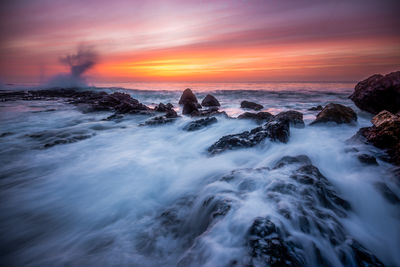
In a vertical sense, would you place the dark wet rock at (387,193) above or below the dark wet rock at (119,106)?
below

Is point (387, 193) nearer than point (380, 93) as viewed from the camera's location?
Yes

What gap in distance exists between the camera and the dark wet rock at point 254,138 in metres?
5.01

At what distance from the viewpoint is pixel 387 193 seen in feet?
9.31

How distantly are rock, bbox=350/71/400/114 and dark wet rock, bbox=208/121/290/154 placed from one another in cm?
643

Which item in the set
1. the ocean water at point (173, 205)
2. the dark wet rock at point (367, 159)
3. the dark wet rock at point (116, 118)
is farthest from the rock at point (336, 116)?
the dark wet rock at point (116, 118)

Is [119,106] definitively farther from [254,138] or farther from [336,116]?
[336,116]

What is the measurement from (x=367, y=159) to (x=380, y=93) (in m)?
7.40

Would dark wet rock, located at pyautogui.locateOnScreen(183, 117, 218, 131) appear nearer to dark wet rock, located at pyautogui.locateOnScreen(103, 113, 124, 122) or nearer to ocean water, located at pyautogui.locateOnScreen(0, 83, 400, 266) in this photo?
ocean water, located at pyautogui.locateOnScreen(0, 83, 400, 266)

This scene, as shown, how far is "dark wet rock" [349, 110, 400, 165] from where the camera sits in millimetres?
3516

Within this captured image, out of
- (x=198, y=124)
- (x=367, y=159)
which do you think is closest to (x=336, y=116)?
(x=367, y=159)

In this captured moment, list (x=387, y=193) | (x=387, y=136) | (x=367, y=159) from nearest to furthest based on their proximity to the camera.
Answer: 1. (x=387, y=193)
2. (x=367, y=159)
3. (x=387, y=136)

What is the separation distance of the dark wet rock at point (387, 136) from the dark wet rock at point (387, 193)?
73 cm

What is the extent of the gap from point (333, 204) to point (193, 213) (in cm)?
205

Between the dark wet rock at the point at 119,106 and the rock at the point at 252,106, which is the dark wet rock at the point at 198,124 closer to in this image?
the dark wet rock at the point at 119,106
